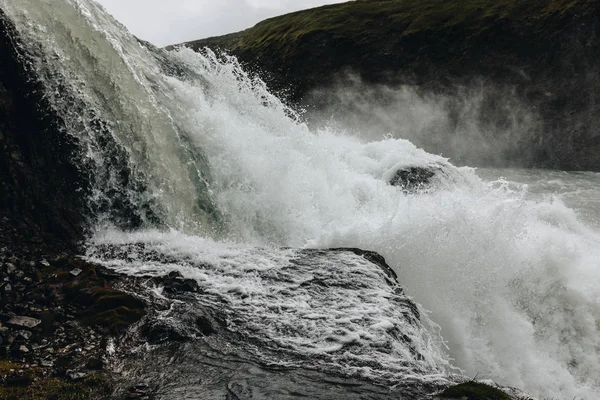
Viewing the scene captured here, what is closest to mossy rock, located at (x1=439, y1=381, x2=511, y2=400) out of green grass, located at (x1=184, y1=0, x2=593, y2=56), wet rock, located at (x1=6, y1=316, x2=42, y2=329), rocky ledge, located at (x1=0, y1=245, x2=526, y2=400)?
rocky ledge, located at (x1=0, y1=245, x2=526, y2=400)

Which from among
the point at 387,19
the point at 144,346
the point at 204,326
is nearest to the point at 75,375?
the point at 144,346

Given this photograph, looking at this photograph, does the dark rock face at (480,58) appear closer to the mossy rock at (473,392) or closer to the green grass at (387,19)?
the green grass at (387,19)

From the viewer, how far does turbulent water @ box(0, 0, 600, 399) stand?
9.53 m

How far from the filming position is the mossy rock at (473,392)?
629 centimetres

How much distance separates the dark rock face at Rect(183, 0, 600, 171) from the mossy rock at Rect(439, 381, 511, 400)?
3183cm

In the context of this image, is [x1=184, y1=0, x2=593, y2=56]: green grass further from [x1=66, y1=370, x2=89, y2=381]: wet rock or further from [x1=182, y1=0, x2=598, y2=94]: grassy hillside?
[x1=66, y1=370, x2=89, y2=381]: wet rock

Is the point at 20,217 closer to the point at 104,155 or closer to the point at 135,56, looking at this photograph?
the point at 104,155

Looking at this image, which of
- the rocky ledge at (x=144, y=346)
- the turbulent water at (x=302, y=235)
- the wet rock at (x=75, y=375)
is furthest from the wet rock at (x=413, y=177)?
the wet rock at (x=75, y=375)

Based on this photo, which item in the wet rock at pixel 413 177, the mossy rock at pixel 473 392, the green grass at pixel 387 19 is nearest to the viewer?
the mossy rock at pixel 473 392

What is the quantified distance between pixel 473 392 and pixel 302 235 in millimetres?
9654

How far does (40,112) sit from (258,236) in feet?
24.0

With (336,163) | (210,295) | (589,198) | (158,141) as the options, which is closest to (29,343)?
(210,295)

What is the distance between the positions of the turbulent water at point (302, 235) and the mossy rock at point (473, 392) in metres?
0.78

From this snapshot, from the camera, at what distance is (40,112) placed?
40.6ft
